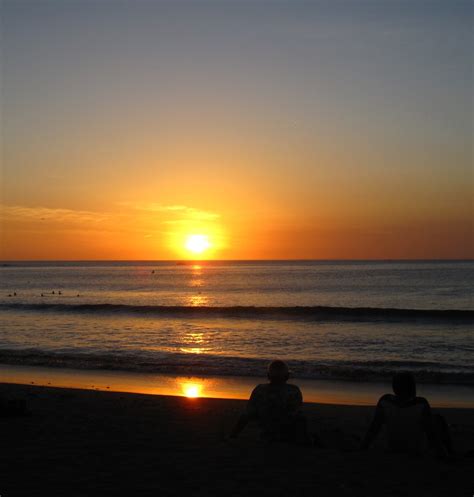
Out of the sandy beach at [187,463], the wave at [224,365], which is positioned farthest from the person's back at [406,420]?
the wave at [224,365]

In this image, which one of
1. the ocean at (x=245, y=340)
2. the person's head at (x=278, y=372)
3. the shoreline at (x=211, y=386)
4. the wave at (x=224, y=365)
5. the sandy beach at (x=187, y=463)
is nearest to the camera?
the sandy beach at (x=187, y=463)

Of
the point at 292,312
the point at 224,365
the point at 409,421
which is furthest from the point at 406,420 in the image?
the point at 292,312

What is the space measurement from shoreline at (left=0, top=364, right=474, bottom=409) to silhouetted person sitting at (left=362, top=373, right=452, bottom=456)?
204 inches

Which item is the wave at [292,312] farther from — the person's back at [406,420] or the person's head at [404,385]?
the person's head at [404,385]

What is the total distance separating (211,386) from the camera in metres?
13.9

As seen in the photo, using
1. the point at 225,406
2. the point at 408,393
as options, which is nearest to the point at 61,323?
the point at 225,406

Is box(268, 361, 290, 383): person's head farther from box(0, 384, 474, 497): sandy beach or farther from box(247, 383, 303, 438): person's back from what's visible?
box(0, 384, 474, 497): sandy beach

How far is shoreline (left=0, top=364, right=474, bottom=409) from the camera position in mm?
12500

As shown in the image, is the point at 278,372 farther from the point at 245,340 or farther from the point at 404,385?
the point at 245,340

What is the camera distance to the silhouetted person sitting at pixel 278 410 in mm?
7004

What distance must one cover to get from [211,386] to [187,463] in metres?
7.57

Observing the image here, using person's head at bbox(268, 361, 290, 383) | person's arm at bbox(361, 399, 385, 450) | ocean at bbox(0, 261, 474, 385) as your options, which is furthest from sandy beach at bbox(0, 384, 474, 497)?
ocean at bbox(0, 261, 474, 385)

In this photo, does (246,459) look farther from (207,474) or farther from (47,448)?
(47,448)

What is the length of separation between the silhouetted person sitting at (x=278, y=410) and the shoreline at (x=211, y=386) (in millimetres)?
4803
